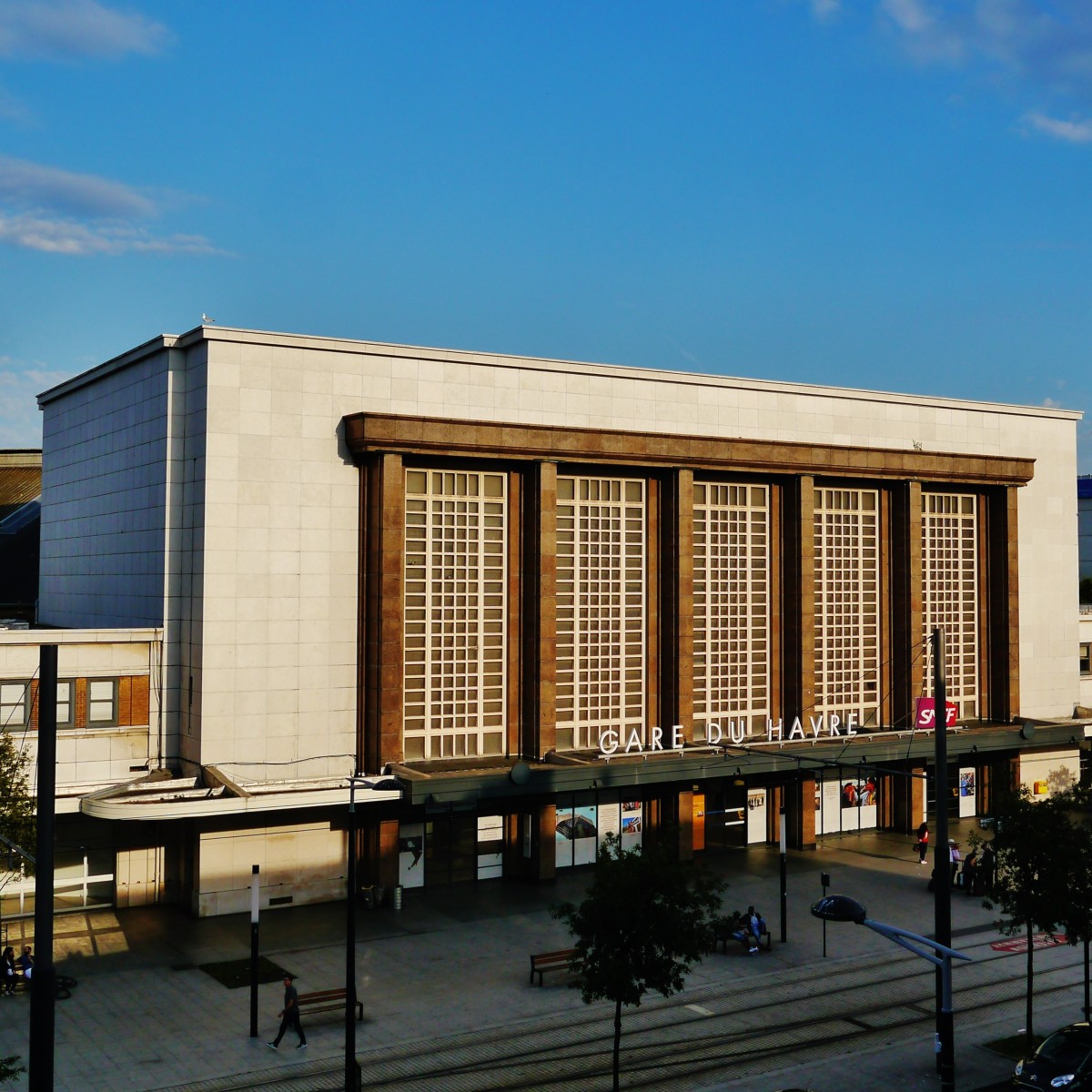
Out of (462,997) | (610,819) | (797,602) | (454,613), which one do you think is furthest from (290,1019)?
(797,602)

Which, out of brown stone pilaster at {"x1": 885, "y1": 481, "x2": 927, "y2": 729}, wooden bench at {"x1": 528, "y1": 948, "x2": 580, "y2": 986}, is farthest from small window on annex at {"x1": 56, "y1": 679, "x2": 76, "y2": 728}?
brown stone pilaster at {"x1": 885, "y1": 481, "x2": 927, "y2": 729}

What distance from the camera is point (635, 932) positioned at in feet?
85.7

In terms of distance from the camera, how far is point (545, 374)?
1839 inches

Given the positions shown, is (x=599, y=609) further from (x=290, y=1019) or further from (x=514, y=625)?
(x=290, y=1019)

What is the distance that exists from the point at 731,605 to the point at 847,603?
20.4ft

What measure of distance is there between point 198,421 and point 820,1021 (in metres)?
26.5

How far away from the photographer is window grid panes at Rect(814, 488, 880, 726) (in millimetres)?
53156

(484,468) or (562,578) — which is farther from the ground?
(484,468)

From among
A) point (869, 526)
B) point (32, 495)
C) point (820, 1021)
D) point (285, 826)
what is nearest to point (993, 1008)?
point (820, 1021)

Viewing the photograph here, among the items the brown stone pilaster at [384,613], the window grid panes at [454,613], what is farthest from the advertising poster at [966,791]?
the brown stone pilaster at [384,613]

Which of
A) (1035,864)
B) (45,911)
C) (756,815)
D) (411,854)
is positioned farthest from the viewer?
(756,815)

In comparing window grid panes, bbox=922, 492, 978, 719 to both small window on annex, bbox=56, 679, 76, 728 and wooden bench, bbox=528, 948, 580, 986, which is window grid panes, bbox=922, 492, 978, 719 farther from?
small window on annex, bbox=56, 679, 76, 728

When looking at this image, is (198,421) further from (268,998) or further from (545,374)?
(268,998)

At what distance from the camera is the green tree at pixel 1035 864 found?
29.4 metres
